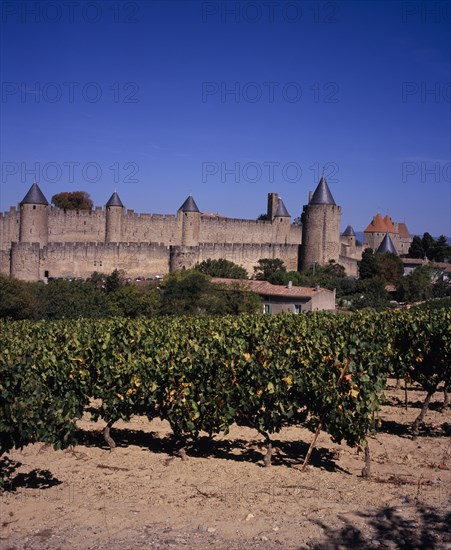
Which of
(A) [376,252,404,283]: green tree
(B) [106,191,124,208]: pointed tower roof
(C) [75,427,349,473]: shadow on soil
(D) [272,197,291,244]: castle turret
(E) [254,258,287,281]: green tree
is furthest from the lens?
(D) [272,197,291,244]: castle turret

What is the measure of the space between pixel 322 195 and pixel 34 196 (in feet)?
65.1

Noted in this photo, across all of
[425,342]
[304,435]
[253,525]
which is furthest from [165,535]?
[425,342]

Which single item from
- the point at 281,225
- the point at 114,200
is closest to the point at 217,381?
the point at 114,200

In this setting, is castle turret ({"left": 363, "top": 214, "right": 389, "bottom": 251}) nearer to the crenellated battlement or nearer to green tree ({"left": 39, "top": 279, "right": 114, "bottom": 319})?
the crenellated battlement

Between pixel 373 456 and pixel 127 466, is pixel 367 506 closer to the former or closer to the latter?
pixel 373 456

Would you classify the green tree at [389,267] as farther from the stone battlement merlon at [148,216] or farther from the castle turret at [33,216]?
the castle turret at [33,216]

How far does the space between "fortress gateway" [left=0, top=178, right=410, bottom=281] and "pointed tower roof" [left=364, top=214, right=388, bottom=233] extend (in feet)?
49.3

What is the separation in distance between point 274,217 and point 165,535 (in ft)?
151

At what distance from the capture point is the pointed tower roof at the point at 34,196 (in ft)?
121

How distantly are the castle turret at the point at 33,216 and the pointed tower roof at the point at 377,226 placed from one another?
35.8 metres

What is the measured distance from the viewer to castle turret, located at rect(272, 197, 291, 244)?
50.3m

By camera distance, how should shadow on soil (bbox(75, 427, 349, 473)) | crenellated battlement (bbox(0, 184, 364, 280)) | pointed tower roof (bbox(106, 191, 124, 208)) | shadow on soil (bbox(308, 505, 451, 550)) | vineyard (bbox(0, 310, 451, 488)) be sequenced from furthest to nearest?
1. pointed tower roof (bbox(106, 191, 124, 208))
2. crenellated battlement (bbox(0, 184, 364, 280))
3. shadow on soil (bbox(75, 427, 349, 473))
4. vineyard (bbox(0, 310, 451, 488))
5. shadow on soil (bbox(308, 505, 451, 550))

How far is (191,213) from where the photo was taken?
43625 millimetres

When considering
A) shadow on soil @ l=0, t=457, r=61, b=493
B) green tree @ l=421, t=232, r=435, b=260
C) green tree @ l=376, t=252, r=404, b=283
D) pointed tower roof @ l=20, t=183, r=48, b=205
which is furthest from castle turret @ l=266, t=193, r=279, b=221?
shadow on soil @ l=0, t=457, r=61, b=493
